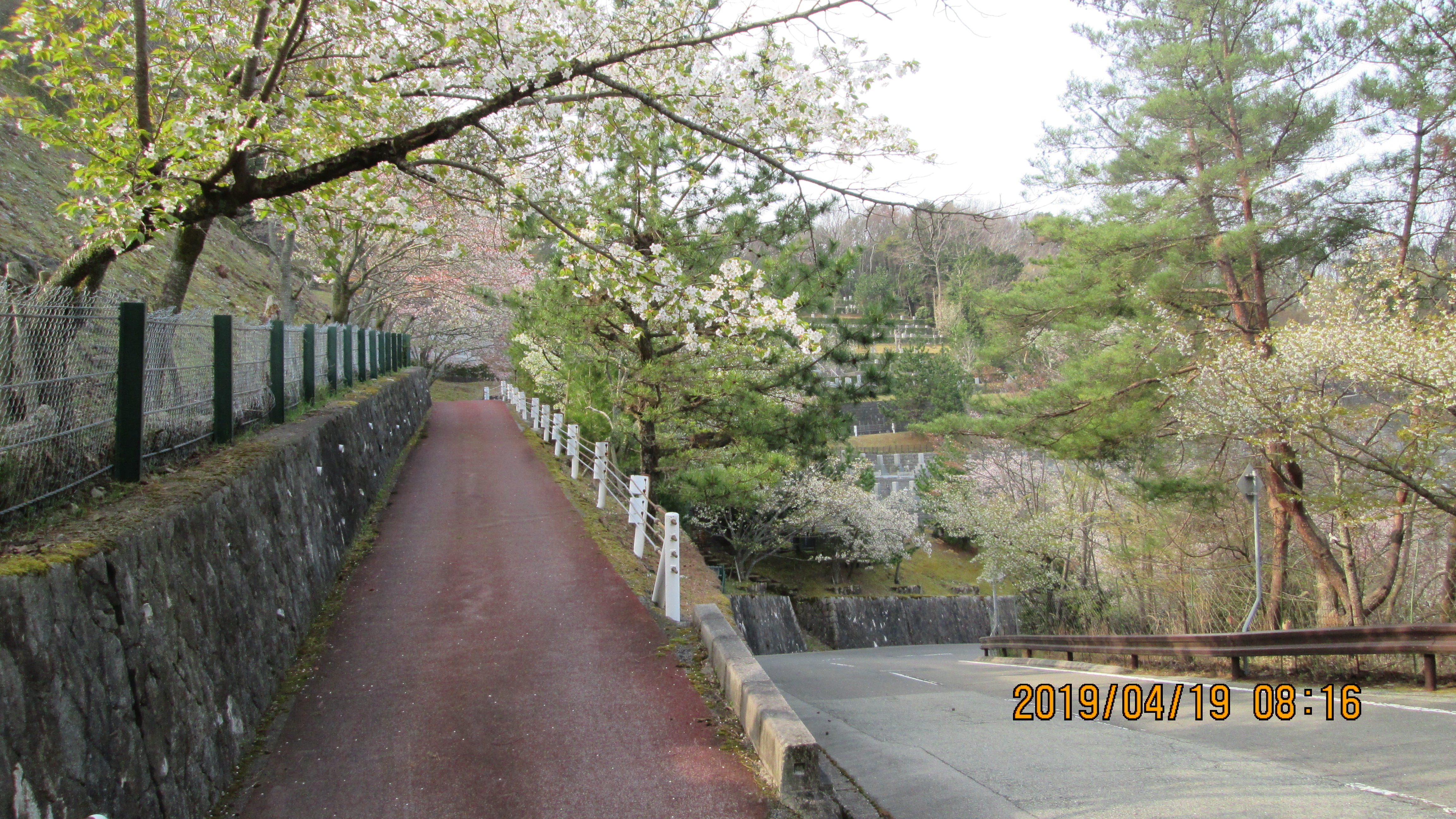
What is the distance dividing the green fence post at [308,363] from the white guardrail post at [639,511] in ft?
15.6

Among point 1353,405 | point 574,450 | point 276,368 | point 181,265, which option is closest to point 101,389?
point 181,265

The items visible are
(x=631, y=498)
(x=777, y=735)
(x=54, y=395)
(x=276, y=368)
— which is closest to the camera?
(x=54, y=395)

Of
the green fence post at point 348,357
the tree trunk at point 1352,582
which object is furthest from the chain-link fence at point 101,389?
the tree trunk at point 1352,582

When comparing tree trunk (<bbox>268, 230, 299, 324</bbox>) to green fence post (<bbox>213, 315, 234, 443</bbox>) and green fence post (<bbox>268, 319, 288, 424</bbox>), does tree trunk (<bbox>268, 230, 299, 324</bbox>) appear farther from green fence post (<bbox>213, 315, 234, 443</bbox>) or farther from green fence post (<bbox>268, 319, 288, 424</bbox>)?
green fence post (<bbox>213, 315, 234, 443</bbox>)

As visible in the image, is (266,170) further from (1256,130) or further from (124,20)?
(1256,130)

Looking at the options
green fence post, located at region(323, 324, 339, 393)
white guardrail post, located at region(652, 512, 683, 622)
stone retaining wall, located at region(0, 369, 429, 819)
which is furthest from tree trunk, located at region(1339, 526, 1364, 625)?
green fence post, located at region(323, 324, 339, 393)

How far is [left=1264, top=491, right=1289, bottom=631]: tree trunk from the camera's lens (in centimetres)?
1387

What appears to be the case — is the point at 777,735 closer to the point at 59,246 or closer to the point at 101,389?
the point at 101,389

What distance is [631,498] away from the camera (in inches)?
438

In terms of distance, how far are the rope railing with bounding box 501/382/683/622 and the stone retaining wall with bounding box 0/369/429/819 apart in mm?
3248

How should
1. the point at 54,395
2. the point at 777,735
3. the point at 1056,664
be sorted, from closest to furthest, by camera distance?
the point at 54,395 < the point at 777,735 < the point at 1056,664

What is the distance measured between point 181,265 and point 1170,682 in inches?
421

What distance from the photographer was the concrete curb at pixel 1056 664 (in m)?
11.0
